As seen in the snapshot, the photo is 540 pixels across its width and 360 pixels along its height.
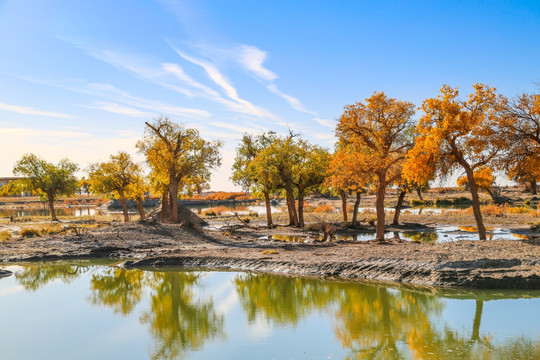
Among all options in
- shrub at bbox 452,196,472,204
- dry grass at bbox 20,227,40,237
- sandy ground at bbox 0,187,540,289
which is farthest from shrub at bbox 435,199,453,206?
dry grass at bbox 20,227,40,237

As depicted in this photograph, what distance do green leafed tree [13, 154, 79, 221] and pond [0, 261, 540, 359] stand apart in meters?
43.0

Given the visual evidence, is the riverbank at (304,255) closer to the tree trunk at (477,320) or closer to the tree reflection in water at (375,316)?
the tree reflection in water at (375,316)

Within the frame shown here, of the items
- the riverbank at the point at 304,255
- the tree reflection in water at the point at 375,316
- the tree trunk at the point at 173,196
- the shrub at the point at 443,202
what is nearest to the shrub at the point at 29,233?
the riverbank at the point at 304,255

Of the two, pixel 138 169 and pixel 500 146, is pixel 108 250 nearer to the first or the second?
pixel 138 169

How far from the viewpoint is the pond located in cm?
1303

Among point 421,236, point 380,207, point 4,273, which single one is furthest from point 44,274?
point 421,236

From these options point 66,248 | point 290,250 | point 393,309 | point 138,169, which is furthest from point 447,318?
point 138,169

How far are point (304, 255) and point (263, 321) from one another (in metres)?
10.3

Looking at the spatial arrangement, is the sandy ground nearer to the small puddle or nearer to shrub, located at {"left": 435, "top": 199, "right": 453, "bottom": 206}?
the small puddle

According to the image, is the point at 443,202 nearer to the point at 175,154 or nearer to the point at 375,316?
the point at 175,154

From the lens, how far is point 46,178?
6256cm

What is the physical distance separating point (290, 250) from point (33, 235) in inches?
814

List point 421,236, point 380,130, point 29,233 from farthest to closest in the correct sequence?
point 421,236 → point 29,233 → point 380,130

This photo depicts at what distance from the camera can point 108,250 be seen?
99.1ft
